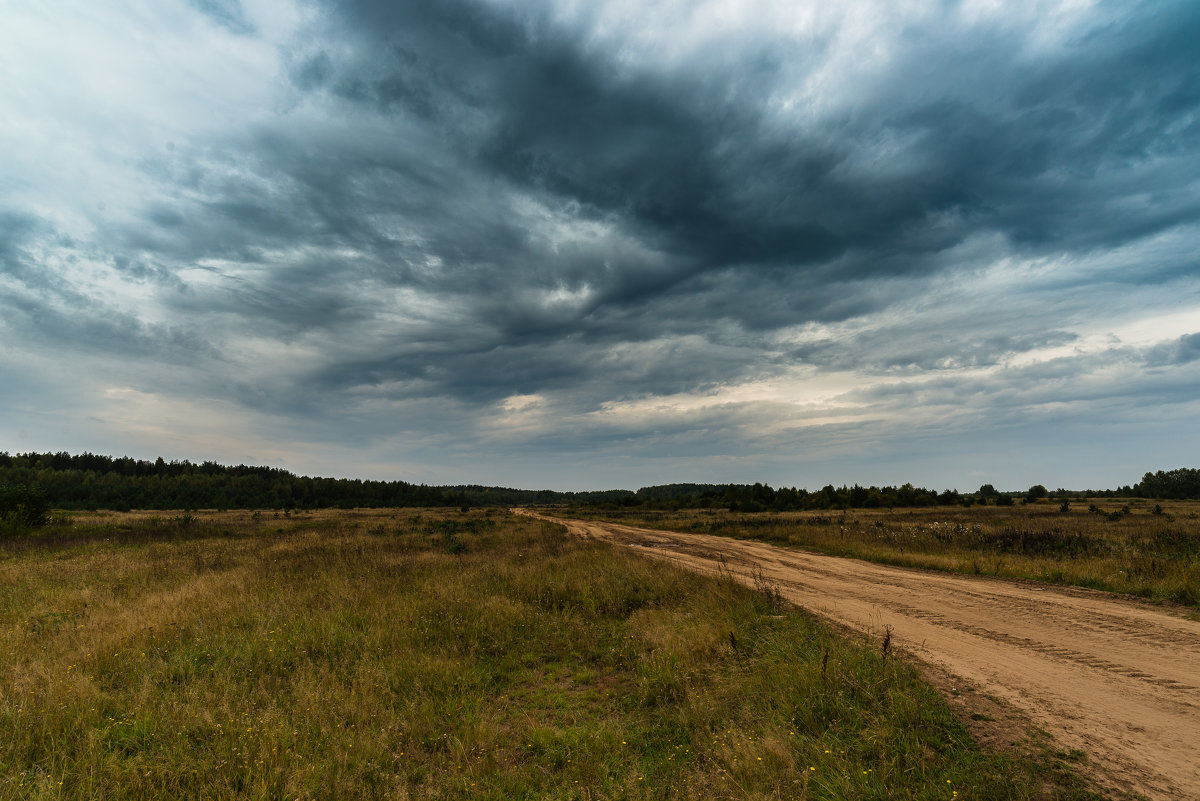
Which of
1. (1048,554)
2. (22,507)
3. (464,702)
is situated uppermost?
(22,507)

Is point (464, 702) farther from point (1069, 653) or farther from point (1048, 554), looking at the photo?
point (1048, 554)

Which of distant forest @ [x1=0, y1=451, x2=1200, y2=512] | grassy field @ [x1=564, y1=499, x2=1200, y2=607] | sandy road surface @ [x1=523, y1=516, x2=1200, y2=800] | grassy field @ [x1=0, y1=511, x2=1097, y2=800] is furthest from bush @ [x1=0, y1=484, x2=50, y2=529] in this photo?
grassy field @ [x1=564, y1=499, x2=1200, y2=607]

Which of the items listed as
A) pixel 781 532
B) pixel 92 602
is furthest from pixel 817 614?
pixel 781 532

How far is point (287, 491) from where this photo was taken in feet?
433

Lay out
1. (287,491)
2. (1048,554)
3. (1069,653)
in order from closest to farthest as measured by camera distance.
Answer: (1069,653)
(1048,554)
(287,491)

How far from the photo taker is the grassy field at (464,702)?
5.48 m

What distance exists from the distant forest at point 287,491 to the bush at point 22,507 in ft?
2.93

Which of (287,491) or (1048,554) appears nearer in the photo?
(1048,554)

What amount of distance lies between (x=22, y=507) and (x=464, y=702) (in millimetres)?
47664

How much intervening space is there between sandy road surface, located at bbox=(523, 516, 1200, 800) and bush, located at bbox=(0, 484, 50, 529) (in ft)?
161

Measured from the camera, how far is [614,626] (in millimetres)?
12281

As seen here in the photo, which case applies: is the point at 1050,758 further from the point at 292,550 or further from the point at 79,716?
the point at 292,550

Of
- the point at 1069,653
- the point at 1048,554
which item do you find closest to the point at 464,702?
the point at 1069,653

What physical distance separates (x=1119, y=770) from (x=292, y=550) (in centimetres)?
2978
